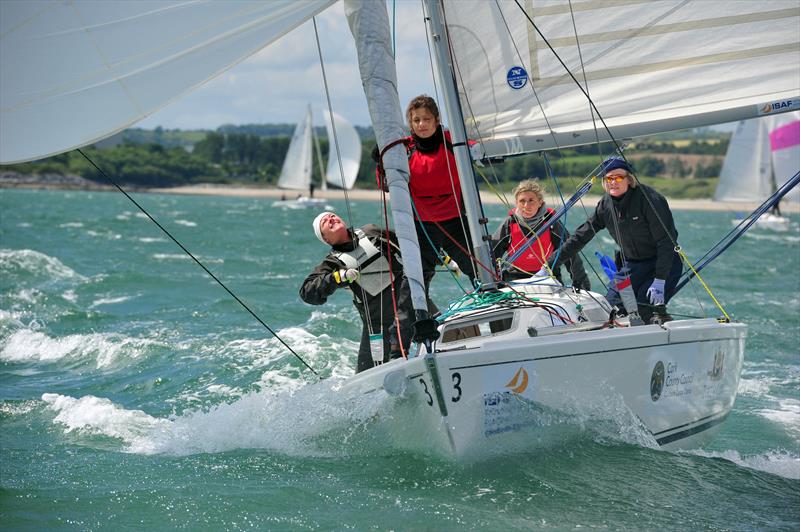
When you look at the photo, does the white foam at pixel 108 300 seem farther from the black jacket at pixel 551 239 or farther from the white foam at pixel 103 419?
the black jacket at pixel 551 239

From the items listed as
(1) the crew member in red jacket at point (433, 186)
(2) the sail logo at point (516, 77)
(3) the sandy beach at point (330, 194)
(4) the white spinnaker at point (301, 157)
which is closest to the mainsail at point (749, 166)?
(4) the white spinnaker at point (301, 157)

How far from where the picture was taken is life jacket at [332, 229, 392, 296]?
6.29m

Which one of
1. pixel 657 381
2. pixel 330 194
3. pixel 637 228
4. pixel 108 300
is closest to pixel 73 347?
pixel 108 300

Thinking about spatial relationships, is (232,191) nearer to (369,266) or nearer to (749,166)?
(749,166)

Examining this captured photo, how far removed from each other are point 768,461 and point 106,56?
4.92 meters

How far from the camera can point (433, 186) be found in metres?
6.29

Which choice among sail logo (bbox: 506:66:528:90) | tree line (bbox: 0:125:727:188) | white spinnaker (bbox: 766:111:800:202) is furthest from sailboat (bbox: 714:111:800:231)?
tree line (bbox: 0:125:727:188)

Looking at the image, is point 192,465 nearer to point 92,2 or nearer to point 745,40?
point 92,2

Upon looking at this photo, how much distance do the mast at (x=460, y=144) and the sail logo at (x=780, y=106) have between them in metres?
2.05

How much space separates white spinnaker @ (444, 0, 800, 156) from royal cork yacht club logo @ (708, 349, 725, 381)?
1.55m

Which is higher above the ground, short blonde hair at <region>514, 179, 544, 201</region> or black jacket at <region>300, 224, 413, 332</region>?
short blonde hair at <region>514, 179, 544, 201</region>

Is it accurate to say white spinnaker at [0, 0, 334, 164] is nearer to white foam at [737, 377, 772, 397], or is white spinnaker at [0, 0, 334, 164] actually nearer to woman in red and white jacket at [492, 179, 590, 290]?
woman in red and white jacket at [492, 179, 590, 290]

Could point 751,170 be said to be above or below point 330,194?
below

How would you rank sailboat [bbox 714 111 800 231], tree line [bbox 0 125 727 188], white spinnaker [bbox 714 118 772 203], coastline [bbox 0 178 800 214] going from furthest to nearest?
1. tree line [bbox 0 125 727 188]
2. coastline [bbox 0 178 800 214]
3. white spinnaker [bbox 714 118 772 203]
4. sailboat [bbox 714 111 800 231]
